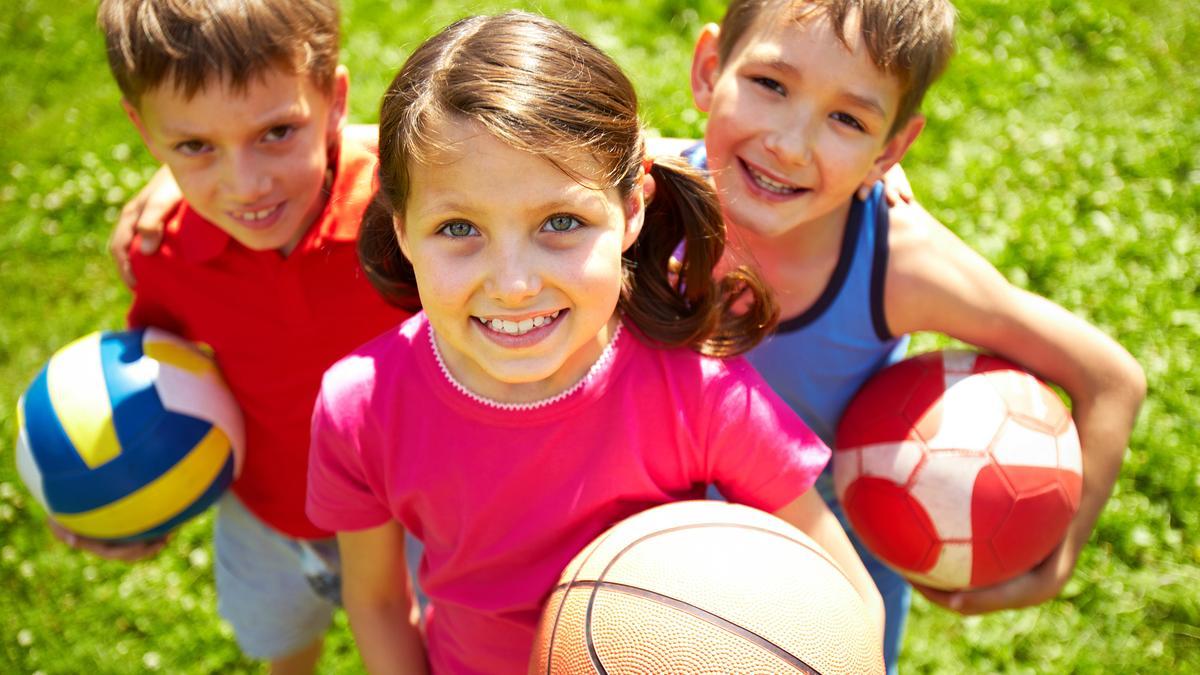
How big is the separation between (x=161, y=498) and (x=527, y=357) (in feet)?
5.02

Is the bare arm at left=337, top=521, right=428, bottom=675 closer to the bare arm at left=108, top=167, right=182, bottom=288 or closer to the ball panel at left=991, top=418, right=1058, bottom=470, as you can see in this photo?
the bare arm at left=108, top=167, right=182, bottom=288

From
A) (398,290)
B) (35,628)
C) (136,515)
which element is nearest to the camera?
(398,290)

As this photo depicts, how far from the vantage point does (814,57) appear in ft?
8.07

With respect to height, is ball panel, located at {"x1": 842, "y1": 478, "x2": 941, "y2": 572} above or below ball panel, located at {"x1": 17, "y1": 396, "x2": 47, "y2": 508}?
above

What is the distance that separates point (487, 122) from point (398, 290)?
2.34ft

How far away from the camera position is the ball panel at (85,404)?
9.30 feet

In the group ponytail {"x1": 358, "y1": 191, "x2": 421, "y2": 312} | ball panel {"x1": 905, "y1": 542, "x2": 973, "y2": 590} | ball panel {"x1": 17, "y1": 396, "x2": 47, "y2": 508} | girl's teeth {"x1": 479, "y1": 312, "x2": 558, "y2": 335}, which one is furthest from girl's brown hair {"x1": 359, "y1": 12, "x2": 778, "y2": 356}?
ball panel {"x1": 17, "y1": 396, "x2": 47, "y2": 508}

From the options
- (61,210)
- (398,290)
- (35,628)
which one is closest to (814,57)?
(398,290)

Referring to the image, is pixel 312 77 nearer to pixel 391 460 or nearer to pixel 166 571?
pixel 391 460

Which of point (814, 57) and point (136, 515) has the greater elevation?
point (814, 57)

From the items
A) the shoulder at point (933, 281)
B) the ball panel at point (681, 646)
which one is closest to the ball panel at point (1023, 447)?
the shoulder at point (933, 281)

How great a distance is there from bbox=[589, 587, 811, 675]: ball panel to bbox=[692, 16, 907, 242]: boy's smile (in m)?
1.16

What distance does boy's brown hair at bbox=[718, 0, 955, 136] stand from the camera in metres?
2.44

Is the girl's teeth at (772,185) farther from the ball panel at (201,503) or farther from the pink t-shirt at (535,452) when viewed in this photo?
the ball panel at (201,503)
